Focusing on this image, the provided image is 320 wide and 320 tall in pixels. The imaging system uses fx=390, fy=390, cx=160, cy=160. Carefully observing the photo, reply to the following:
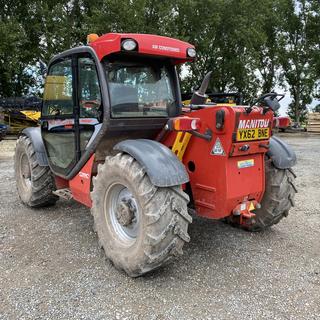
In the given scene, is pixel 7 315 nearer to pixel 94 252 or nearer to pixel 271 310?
pixel 94 252

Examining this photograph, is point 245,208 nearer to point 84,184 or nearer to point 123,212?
point 123,212

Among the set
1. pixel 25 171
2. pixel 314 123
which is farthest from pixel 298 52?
pixel 25 171

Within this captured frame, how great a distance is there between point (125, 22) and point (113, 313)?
1755cm

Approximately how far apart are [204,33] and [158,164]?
20007mm

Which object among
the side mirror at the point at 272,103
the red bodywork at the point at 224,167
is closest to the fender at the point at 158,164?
the red bodywork at the point at 224,167

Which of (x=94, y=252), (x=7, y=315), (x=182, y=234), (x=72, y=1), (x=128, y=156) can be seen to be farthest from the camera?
(x=72, y=1)

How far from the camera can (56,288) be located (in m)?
3.30

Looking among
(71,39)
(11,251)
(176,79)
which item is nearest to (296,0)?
(71,39)

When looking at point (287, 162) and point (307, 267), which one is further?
point (287, 162)

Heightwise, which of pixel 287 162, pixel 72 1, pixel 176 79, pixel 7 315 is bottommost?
pixel 7 315

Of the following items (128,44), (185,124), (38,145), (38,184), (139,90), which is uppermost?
(128,44)

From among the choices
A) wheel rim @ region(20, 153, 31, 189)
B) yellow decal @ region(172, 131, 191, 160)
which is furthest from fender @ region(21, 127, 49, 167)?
yellow decal @ region(172, 131, 191, 160)

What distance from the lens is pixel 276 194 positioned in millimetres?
4168

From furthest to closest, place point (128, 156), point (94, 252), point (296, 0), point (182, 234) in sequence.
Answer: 1. point (296, 0)
2. point (94, 252)
3. point (128, 156)
4. point (182, 234)
